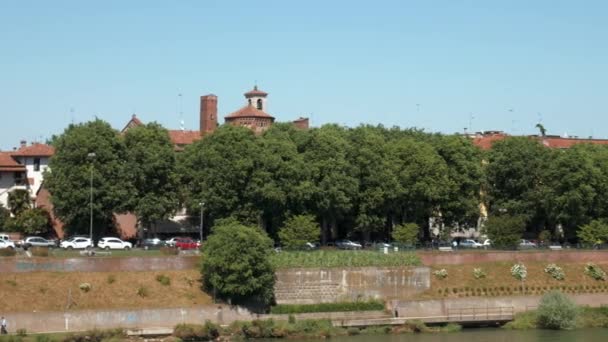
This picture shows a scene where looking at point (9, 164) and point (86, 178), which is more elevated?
point (9, 164)

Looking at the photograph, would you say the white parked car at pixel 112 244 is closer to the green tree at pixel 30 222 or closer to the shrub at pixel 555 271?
the green tree at pixel 30 222

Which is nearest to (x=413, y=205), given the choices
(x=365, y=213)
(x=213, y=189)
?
(x=365, y=213)

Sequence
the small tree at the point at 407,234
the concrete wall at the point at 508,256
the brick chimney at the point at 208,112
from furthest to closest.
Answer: the brick chimney at the point at 208,112, the small tree at the point at 407,234, the concrete wall at the point at 508,256

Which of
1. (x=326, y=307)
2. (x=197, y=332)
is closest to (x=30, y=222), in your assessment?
(x=326, y=307)

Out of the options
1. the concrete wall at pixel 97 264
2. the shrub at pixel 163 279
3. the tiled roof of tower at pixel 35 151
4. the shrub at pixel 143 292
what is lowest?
the shrub at pixel 143 292

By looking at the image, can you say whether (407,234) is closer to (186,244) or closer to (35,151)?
(186,244)

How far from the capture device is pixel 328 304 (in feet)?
255

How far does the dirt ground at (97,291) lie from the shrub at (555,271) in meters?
30.4

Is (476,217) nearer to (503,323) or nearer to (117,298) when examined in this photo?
(503,323)

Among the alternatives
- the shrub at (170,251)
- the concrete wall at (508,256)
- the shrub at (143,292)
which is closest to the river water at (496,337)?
the concrete wall at (508,256)

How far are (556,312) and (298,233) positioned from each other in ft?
74.8

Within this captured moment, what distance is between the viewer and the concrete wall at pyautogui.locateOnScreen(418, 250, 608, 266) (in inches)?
3428

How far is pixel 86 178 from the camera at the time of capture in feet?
297

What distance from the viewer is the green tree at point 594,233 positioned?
98.6 m
